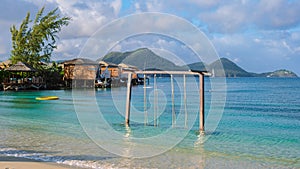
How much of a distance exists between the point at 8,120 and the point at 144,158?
10283 mm

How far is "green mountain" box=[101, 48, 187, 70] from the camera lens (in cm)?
1222

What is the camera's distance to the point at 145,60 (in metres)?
13.2

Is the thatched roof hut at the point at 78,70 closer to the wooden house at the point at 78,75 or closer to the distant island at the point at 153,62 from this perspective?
the wooden house at the point at 78,75

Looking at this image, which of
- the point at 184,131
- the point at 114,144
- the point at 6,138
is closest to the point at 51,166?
the point at 114,144

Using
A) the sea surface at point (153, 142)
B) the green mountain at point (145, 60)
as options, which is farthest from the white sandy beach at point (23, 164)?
the green mountain at point (145, 60)

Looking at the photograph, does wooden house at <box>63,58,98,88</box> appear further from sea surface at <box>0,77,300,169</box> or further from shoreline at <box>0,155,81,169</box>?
shoreline at <box>0,155,81,169</box>

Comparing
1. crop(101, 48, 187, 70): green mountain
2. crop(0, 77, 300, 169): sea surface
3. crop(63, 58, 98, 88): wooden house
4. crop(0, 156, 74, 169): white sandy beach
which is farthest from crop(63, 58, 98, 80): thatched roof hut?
crop(0, 156, 74, 169): white sandy beach

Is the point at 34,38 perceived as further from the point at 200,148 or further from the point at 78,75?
the point at 200,148

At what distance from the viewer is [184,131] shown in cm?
1443

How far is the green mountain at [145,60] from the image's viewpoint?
481 inches

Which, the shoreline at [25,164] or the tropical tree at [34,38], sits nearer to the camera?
the shoreline at [25,164]

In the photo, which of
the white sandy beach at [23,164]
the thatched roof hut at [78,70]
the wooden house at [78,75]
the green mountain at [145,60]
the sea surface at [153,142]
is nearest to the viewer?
the white sandy beach at [23,164]

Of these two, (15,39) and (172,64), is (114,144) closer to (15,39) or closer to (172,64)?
(172,64)

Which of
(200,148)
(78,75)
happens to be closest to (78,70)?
(78,75)
